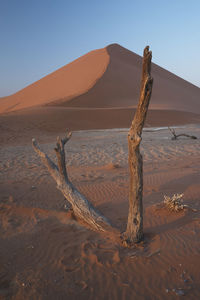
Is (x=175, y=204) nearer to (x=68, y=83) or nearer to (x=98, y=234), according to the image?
(x=98, y=234)

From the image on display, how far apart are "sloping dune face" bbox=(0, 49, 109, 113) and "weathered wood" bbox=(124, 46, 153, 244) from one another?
31.3m

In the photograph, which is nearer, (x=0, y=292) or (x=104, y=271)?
(x=0, y=292)

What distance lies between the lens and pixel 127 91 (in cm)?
3522

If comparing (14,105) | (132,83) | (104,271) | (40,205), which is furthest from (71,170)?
(14,105)

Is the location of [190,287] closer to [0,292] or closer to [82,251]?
[82,251]

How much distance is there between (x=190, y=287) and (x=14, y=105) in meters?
41.4

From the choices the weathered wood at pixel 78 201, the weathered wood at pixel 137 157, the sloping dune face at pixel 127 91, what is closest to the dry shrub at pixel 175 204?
the weathered wood at pixel 137 157

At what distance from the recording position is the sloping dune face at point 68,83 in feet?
119

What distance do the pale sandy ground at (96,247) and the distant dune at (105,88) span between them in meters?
23.8

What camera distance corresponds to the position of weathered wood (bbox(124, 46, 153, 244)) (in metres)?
2.14

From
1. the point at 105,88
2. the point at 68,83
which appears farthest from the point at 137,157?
the point at 68,83

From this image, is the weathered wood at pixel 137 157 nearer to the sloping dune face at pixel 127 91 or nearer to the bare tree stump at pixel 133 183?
the bare tree stump at pixel 133 183

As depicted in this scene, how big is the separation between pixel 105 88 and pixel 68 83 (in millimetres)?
9226

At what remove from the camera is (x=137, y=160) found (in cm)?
258
